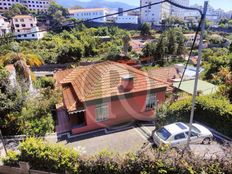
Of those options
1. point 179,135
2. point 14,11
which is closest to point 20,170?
point 179,135

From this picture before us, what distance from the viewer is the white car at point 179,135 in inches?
551

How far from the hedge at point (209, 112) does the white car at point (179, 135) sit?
178 cm

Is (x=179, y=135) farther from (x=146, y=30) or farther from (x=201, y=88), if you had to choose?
(x=146, y=30)

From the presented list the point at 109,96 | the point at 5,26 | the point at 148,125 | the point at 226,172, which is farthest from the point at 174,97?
the point at 5,26

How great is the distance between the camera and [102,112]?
18172mm

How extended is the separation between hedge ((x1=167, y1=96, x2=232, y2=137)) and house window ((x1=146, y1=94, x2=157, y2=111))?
7.79ft

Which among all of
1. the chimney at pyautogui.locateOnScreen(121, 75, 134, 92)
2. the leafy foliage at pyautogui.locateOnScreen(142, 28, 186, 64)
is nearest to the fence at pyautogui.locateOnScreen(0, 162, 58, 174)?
the chimney at pyautogui.locateOnScreen(121, 75, 134, 92)

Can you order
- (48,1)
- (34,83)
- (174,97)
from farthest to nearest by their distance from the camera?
(48,1) < (34,83) < (174,97)

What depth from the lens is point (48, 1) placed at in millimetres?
169375

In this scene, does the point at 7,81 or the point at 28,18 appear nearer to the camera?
the point at 7,81

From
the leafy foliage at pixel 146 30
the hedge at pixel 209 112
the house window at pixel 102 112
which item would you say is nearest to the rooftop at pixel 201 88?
the hedge at pixel 209 112

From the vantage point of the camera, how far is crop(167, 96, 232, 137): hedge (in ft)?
51.4

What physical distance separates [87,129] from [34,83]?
15.0 meters

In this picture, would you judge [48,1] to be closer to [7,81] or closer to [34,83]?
[34,83]
